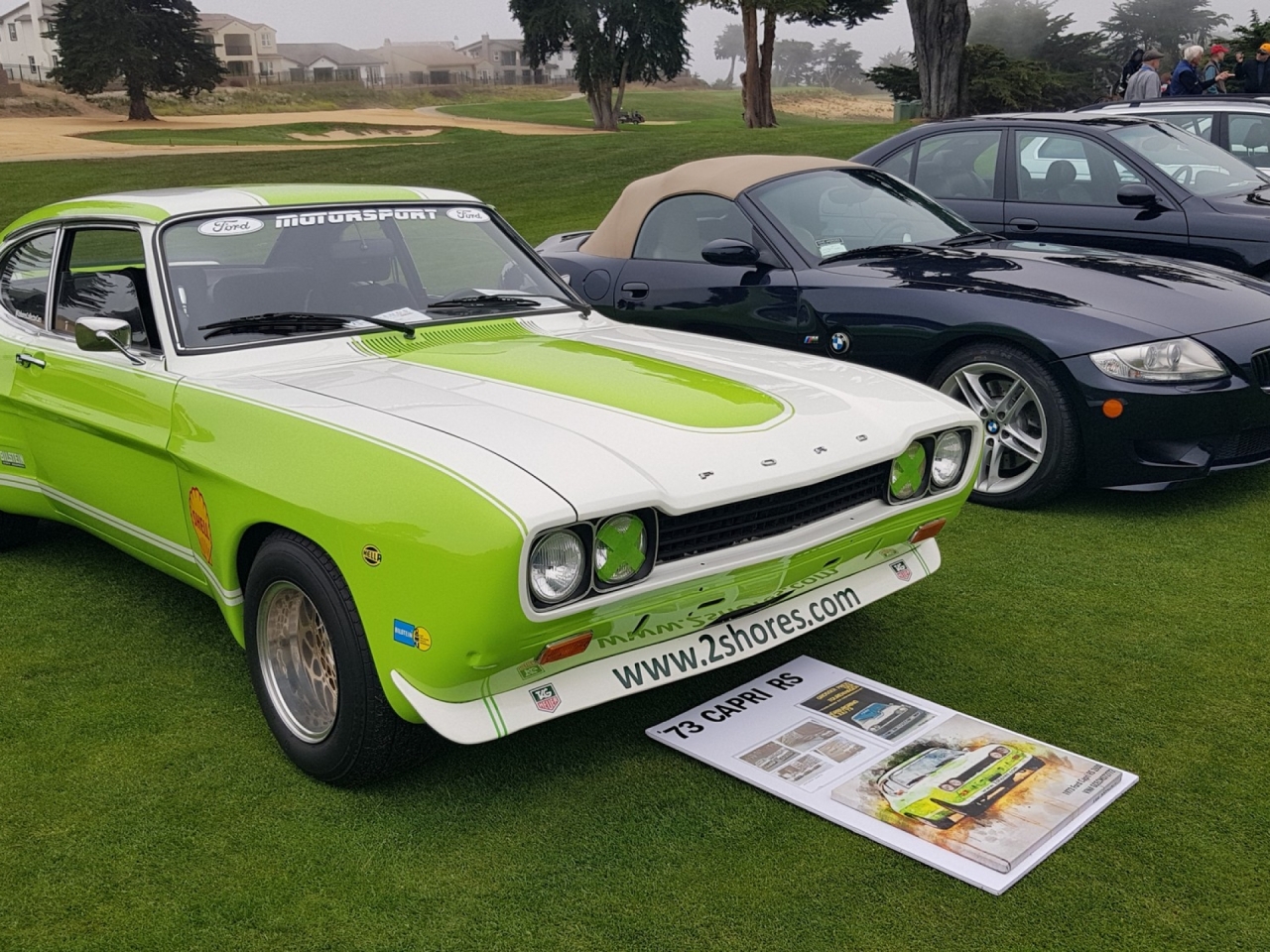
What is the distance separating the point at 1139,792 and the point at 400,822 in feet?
6.16

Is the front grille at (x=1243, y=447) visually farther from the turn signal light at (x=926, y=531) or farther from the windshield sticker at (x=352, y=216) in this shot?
the windshield sticker at (x=352, y=216)

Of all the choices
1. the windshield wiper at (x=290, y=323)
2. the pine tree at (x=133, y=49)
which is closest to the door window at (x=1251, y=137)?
the windshield wiper at (x=290, y=323)

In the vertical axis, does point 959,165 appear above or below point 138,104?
below

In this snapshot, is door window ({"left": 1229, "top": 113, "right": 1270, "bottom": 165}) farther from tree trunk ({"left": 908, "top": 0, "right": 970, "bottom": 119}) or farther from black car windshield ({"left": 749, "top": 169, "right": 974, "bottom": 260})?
tree trunk ({"left": 908, "top": 0, "right": 970, "bottom": 119})

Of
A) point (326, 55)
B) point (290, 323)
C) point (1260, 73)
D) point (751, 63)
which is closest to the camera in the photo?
point (290, 323)

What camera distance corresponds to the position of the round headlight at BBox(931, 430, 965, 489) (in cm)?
364

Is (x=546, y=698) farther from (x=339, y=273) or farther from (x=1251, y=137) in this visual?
(x=1251, y=137)

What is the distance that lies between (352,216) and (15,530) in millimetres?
Answer: 2099

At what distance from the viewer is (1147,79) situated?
1434 cm

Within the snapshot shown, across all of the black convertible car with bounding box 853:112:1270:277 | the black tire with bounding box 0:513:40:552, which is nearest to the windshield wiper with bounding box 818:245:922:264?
the black convertible car with bounding box 853:112:1270:277

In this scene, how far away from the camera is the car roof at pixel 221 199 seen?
4.02 meters

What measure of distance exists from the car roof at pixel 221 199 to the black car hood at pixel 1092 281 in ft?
7.53

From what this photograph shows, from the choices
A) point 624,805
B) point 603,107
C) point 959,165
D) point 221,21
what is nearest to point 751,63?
point 603,107

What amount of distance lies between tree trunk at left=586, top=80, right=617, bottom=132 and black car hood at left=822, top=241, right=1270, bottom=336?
138 feet
